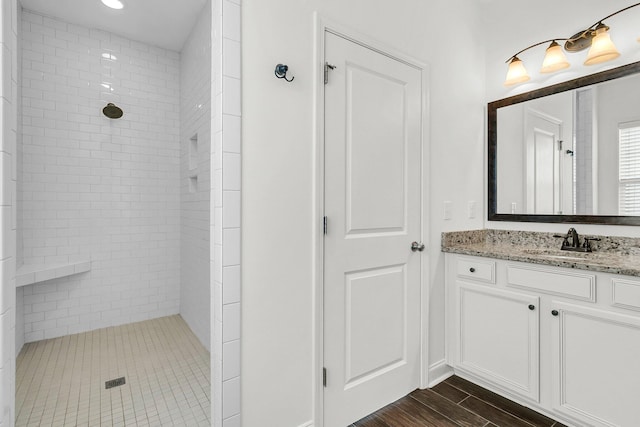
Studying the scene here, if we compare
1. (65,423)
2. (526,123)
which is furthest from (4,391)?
(526,123)

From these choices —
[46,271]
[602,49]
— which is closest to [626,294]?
[602,49]

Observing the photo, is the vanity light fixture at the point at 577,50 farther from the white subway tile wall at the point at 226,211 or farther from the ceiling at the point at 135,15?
the ceiling at the point at 135,15

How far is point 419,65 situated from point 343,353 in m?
1.78

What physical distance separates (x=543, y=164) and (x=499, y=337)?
3.99ft

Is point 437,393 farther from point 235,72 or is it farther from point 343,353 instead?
point 235,72

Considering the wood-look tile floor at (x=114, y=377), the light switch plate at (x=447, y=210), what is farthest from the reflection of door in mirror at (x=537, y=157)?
the wood-look tile floor at (x=114, y=377)

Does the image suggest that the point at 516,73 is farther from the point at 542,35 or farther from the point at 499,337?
the point at 499,337

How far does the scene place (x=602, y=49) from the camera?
1.84 metres

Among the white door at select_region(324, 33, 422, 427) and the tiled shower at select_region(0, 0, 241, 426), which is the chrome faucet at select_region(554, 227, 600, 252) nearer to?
the white door at select_region(324, 33, 422, 427)

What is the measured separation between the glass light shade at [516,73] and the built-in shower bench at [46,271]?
3.86m

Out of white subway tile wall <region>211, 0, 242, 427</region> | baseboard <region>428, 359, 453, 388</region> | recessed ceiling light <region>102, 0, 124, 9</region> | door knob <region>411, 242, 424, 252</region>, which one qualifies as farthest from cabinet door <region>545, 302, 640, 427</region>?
recessed ceiling light <region>102, 0, 124, 9</region>

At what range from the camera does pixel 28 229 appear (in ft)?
8.95

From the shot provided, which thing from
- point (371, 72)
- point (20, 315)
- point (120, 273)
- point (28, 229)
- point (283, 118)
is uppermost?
point (371, 72)

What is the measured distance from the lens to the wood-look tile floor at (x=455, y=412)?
5.55 feet
